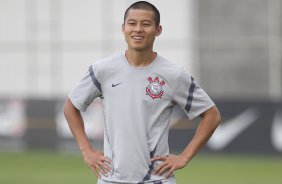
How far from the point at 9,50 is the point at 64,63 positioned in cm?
165

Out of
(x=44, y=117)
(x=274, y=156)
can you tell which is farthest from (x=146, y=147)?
(x=44, y=117)

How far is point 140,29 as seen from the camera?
22.7 feet

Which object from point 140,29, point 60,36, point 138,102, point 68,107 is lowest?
point 60,36

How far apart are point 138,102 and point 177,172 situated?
11.1m

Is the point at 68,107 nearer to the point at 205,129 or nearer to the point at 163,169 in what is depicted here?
the point at 163,169

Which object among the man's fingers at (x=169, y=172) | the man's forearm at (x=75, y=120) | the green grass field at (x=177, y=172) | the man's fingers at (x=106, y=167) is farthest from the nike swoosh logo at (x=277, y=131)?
the man's fingers at (x=106, y=167)

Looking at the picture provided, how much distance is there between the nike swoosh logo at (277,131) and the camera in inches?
795

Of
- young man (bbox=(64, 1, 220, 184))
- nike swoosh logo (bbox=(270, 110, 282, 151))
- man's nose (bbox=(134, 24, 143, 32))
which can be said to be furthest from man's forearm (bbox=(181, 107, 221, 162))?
nike swoosh logo (bbox=(270, 110, 282, 151))

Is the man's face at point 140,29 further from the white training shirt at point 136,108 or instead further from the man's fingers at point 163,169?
the man's fingers at point 163,169

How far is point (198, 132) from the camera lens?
23.8 feet

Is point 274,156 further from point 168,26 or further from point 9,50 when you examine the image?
point 9,50

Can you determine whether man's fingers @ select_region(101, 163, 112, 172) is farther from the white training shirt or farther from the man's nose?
the man's nose

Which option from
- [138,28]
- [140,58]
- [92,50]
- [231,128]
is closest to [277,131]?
[231,128]

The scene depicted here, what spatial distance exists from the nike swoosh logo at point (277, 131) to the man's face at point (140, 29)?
13.5 meters
